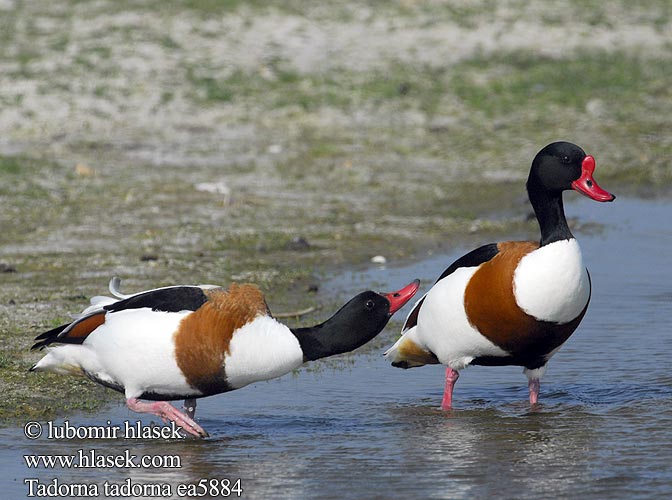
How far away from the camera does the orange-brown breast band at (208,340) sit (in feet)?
23.1

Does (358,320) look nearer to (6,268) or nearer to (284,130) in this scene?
(6,268)

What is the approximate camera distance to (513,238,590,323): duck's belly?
750 cm

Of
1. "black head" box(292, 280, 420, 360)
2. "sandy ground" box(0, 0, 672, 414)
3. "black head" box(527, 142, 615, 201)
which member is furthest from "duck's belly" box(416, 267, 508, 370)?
"sandy ground" box(0, 0, 672, 414)

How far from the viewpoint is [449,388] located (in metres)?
8.20

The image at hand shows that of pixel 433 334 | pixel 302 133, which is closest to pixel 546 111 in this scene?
pixel 302 133

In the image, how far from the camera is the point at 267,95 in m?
17.7

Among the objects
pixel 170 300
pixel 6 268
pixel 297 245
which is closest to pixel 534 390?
pixel 170 300

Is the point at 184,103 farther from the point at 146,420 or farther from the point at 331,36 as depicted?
the point at 146,420

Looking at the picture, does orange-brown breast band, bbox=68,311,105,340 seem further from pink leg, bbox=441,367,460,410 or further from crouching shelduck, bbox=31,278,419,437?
pink leg, bbox=441,367,460,410

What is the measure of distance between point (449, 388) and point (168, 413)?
1858 millimetres

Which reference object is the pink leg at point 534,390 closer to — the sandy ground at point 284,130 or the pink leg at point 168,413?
the pink leg at point 168,413

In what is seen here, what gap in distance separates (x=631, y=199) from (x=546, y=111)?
Answer: 3.05m

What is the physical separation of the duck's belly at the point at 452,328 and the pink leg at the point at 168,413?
1.62 meters

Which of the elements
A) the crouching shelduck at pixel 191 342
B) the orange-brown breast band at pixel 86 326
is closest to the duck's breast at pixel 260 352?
the crouching shelduck at pixel 191 342
